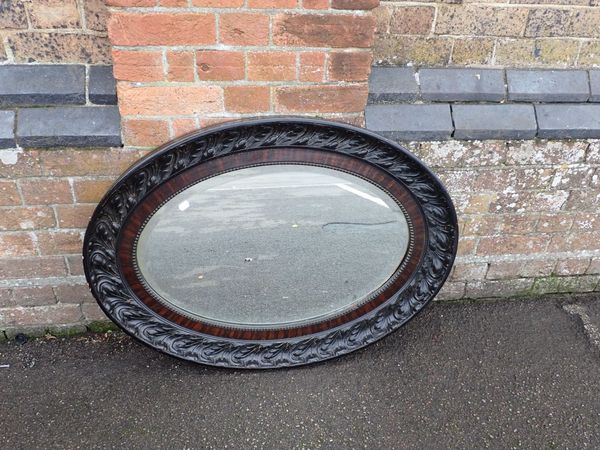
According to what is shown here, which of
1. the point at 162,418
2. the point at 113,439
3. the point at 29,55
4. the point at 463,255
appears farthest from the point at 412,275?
the point at 29,55

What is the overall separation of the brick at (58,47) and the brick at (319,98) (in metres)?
0.60

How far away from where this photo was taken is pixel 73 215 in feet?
6.16

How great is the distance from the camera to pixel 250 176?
5.64ft

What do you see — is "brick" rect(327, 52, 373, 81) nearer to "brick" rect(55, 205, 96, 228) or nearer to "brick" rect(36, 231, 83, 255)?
"brick" rect(55, 205, 96, 228)

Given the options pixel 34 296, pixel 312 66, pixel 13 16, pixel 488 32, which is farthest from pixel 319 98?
pixel 34 296

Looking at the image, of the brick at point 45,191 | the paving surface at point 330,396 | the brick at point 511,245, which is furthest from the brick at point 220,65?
the brick at point 511,245

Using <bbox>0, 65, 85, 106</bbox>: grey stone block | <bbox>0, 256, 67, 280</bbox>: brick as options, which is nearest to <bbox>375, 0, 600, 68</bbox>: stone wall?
<bbox>0, 65, 85, 106</bbox>: grey stone block

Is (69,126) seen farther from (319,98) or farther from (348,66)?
(348,66)

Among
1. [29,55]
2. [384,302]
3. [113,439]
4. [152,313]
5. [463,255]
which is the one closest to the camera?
[29,55]

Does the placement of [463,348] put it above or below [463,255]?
below

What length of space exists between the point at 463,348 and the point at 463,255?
1.34 ft

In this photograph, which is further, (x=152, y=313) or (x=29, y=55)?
(x=152, y=313)

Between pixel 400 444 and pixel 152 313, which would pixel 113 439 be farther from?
pixel 400 444

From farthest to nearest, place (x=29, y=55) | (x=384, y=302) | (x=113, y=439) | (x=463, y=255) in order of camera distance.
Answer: (x=463, y=255)
(x=384, y=302)
(x=113, y=439)
(x=29, y=55)
